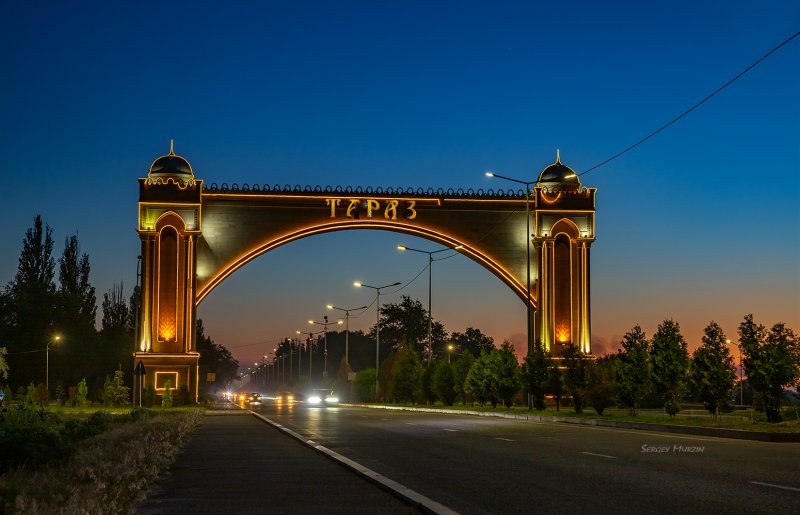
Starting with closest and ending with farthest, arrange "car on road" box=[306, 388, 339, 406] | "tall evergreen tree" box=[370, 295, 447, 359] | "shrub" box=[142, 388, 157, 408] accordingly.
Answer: "shrub" box=[142, 388, 157, 408] < "car on road" box=[306, 388, 339, 406] < "tall evergreen tree" box=[370, 295, 447, 359]

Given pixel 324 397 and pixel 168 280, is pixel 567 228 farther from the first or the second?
pixel 324 397

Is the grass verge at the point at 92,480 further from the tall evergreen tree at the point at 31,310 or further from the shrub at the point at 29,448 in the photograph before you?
the tall evergreen tree at the point at 31,310

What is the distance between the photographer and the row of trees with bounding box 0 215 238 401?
76581 millimetres

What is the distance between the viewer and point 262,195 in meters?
56.9

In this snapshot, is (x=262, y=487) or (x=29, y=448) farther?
(x=29, y=448)

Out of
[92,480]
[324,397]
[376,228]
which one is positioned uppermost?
[376,228]

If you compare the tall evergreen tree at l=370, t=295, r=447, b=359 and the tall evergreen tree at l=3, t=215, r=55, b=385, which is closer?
the tall evergreen tree at l=3, t=215, r=55, b=385

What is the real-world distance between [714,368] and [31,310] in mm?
60930

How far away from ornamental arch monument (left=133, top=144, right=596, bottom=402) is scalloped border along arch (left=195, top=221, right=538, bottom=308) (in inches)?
2.6

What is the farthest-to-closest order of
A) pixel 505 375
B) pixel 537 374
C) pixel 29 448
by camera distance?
pixel 505 375
pixel 537 374
pixel 29 448

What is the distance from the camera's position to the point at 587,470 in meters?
14.8

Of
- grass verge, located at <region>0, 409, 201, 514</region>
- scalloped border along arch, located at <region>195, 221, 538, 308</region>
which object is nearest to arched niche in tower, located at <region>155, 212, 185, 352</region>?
scalloped border along arch, located at <region>195, 221, 538, 308</region>

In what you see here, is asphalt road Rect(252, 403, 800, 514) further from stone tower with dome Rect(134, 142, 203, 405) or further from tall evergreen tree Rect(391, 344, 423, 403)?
tall evergreen tree Rect(391, 344, 423, 403)

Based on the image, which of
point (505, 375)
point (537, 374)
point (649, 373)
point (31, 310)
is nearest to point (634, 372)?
point (649, 373)
